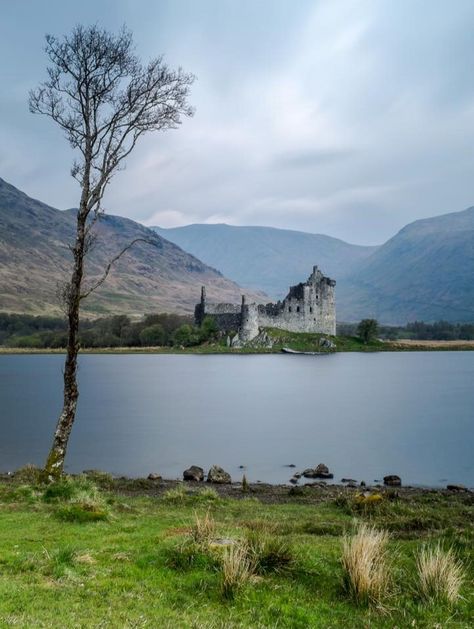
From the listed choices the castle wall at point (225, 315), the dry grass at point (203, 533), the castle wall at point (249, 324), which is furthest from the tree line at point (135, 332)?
the dry grass at point (203, 533)

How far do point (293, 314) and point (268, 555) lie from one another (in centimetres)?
10165

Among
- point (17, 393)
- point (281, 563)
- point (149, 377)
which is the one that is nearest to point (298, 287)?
point (149, 377)

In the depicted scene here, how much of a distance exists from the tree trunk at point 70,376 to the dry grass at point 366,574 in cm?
1153

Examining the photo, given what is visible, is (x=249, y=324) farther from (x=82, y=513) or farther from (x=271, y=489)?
(x=82, y=513)

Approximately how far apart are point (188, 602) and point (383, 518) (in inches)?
319

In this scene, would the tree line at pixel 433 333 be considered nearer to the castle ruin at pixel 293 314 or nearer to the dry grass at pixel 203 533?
the castle ruin at pixel 293 314

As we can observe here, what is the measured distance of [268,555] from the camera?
9234 mm

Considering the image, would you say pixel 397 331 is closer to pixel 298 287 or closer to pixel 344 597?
pixel 298 287

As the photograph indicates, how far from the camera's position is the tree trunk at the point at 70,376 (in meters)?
18.2

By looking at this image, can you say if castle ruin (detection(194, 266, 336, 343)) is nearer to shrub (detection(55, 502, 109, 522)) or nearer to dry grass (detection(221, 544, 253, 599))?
shrub (detection(55, 502, 109, 522))

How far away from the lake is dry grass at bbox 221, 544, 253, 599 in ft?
55.3

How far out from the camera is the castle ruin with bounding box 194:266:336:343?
108 m

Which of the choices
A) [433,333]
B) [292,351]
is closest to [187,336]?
[292,351]

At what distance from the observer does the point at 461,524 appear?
1445 cm
